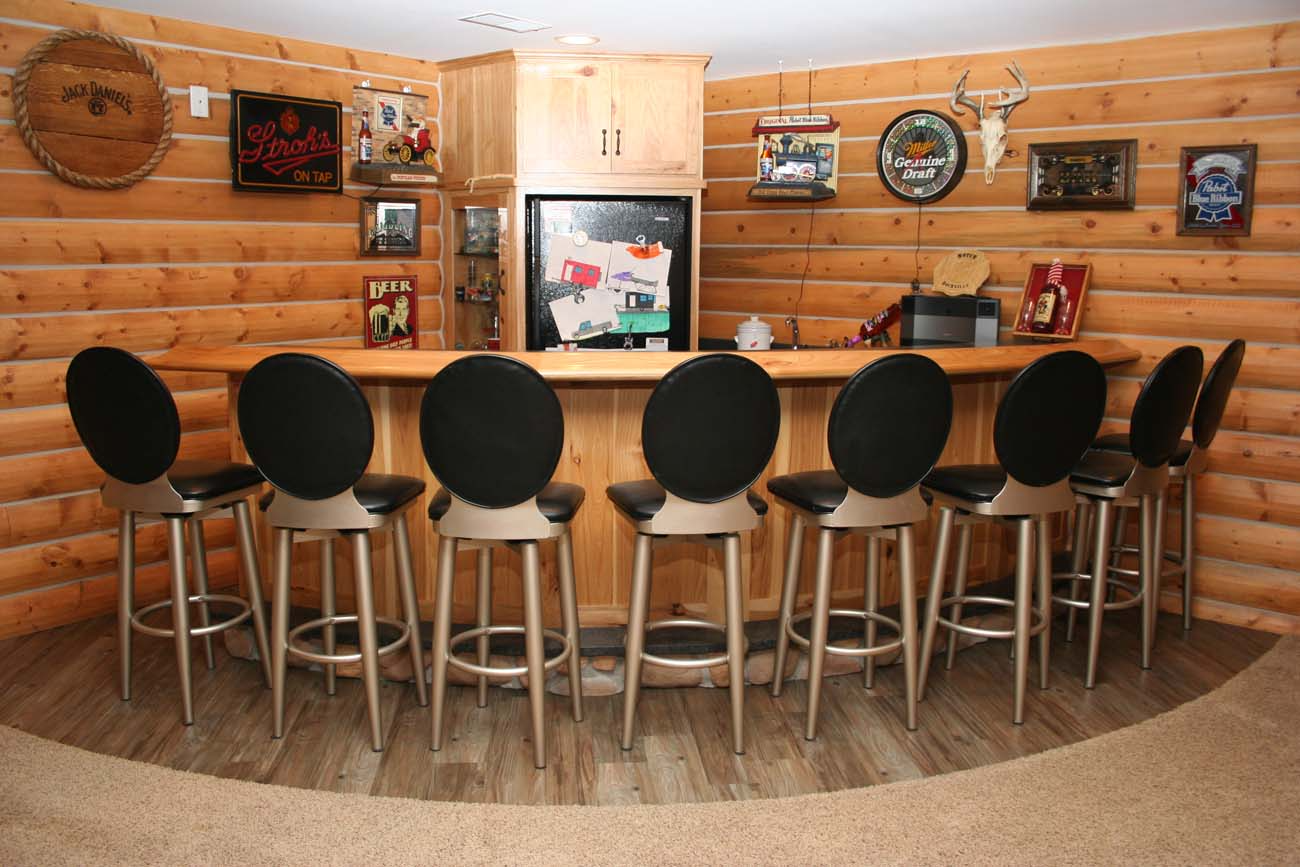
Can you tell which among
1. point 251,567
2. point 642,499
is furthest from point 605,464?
point 251,567

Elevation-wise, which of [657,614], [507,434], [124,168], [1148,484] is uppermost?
[124,168]

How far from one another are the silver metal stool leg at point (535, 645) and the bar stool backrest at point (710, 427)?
42cm

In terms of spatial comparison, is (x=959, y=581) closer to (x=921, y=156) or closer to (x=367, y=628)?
(x=367, y=628)

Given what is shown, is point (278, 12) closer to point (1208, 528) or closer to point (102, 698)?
point (102, 698)

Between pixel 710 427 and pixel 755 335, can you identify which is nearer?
pixel 710 427

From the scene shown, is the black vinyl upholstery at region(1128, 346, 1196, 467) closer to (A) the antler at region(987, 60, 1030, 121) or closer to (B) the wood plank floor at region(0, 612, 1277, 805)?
(B) the wood plank floor at region(0, 612, 1277, 805)

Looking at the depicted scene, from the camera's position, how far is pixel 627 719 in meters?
3.13

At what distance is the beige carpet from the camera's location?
103 inches

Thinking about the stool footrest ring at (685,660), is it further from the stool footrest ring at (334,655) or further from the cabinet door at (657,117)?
the cabinet door at (657,117)

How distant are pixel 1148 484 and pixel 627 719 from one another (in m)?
1.93

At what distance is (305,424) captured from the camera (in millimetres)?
2920

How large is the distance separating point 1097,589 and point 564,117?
3159 mm

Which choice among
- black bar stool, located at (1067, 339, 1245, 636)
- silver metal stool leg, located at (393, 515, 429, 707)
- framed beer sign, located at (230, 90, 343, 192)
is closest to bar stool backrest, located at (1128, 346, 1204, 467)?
black bar stool, located at (1067, 339, 1245, 636)

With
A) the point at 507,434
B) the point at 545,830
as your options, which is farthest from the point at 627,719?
the point at 507,434
